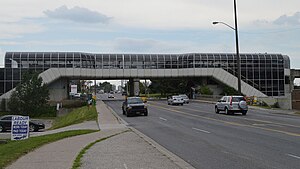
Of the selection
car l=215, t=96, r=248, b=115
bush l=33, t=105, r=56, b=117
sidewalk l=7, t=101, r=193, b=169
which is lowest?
bush l=33, t=105, r=56, b=117

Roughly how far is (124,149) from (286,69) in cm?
8600

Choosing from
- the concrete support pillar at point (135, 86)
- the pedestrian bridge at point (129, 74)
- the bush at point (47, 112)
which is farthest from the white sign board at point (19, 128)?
the concrete support pillar at point (135, 86)

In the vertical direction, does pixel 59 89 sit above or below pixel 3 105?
above

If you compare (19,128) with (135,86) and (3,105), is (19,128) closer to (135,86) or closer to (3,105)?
(3,105)

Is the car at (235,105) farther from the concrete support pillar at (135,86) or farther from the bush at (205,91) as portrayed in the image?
the concrete support pillar at (135,86)

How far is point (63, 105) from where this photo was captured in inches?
2589

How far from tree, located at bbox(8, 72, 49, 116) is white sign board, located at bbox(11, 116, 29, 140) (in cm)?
4239

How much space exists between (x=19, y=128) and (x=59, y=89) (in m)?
63.9

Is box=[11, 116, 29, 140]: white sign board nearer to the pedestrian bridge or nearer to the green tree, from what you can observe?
the green tree

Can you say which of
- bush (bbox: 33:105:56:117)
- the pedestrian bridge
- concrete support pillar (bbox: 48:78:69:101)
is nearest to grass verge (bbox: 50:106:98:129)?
bush (bbox: 33:105:56:117)

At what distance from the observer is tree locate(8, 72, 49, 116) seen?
6141cm

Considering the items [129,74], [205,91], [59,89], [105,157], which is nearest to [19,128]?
[105,157]

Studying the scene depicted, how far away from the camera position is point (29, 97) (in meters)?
61.3

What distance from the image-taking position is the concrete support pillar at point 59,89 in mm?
80738
